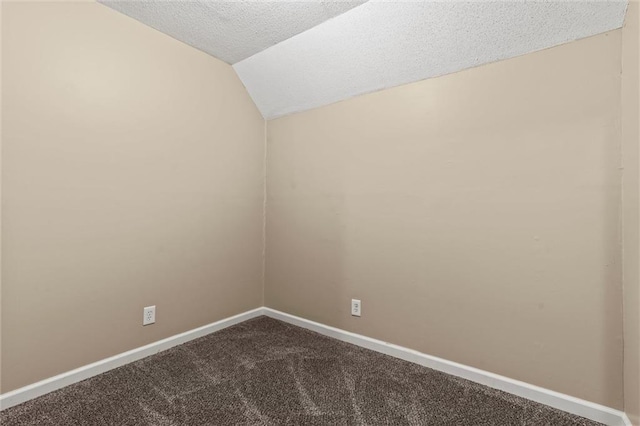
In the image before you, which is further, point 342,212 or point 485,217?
point 342,212

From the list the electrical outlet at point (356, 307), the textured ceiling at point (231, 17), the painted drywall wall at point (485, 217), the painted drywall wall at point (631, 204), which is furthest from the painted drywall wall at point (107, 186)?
the painted drywall wall at point (631, 204)

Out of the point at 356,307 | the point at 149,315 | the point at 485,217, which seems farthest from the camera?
the point at 356,307

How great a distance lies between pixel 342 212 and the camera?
88.7 inches

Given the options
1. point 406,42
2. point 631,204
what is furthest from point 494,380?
point 406,42

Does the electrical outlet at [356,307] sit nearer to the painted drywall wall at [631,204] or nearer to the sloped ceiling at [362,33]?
the painted drywall wall at [631,204]

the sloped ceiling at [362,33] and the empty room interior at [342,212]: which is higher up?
the sloped ceiling at [362,33]

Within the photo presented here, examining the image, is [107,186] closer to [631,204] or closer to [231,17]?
[231,17]

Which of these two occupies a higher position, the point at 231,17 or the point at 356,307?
the point at 231,17

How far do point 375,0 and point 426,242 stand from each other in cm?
139

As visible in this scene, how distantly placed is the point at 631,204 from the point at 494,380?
1.06m

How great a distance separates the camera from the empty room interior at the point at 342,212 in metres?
1.42

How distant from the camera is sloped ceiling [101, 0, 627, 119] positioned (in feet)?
4.79

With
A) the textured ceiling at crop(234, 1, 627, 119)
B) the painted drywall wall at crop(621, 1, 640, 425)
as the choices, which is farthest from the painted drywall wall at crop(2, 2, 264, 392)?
the painted drywall wall at crop(621, 1, 640, 425)

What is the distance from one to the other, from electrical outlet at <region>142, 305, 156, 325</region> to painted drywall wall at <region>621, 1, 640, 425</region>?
97.1 inches
